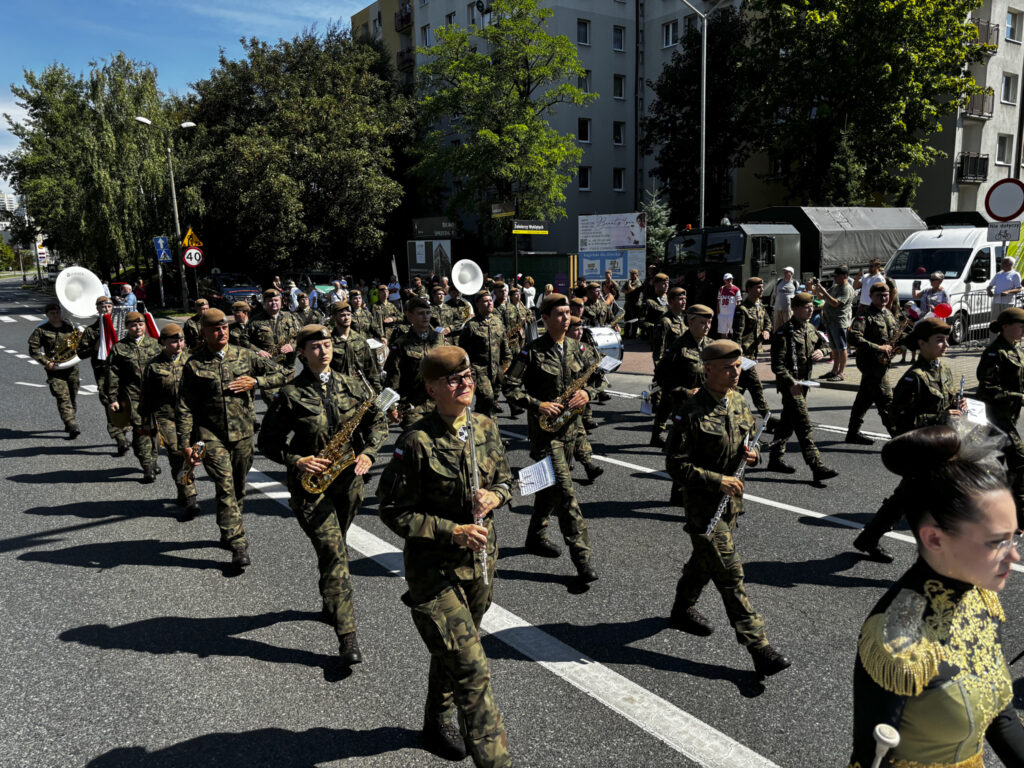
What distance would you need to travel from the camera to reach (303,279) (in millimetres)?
34031

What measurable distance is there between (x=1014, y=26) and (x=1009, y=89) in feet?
10.1

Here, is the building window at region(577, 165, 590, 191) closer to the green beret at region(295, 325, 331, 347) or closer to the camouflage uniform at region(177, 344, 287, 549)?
the camouflage uniform at region(177, 344, 287, 549)

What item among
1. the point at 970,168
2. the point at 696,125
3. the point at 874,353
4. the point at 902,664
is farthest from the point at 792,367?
the point at 970,168

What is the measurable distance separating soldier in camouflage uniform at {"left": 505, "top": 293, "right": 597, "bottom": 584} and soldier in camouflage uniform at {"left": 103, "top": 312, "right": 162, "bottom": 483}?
16.4 feet

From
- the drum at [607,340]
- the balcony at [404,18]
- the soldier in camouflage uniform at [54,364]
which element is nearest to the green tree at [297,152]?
the balcony at [404,18]

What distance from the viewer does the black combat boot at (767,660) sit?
4016 mm

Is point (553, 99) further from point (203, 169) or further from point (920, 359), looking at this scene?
point (920, 359)

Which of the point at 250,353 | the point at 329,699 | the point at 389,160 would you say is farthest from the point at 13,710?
the point at 389,160

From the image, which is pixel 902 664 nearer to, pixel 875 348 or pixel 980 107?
pixel 875 348

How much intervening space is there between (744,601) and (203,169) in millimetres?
42954

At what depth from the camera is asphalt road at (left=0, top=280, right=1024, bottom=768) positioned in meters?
3.69

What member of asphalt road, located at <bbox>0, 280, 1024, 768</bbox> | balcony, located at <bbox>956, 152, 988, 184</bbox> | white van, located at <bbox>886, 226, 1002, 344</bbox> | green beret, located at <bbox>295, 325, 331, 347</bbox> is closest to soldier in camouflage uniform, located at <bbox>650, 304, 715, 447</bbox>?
asphalt road, located at <bbox>0, 280, 1024, 768</bbox>

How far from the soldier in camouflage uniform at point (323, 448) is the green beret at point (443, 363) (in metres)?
1.42

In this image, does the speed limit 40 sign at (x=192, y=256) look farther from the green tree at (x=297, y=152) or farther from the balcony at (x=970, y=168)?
the balcony at (x=970, y=168)
